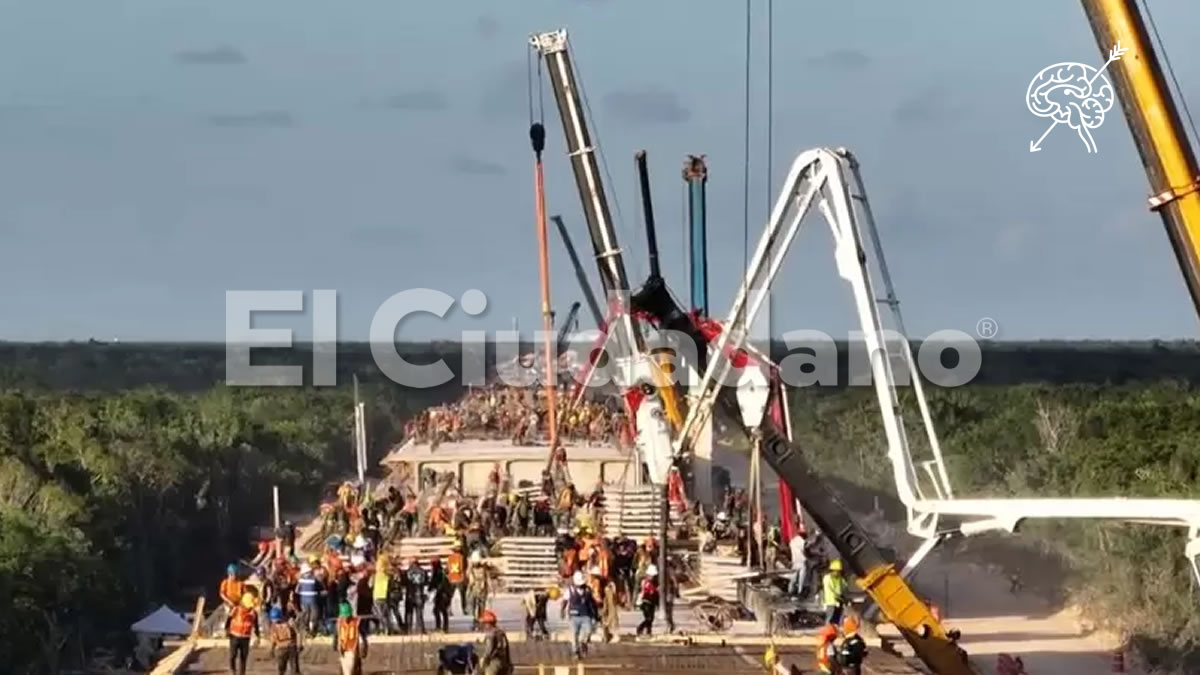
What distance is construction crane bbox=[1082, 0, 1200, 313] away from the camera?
2130 centimetres

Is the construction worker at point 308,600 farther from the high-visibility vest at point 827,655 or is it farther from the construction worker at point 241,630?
the high-visibility vest at point 827,655

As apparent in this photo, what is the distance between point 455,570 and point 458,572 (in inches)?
2.2

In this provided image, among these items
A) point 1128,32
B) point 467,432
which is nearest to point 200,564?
point 467,432

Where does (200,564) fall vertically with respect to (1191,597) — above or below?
above

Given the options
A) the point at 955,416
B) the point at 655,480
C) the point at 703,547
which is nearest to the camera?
the point at 703,547

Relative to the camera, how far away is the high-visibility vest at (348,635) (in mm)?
27188

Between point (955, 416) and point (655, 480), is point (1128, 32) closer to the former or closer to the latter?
point (655, 480)

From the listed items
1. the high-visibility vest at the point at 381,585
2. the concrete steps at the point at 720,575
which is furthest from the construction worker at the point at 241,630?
the concrete steps at the point at 720,575

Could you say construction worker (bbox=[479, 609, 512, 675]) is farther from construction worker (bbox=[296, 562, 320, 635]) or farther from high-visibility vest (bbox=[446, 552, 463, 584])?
high-visibility vest (bbox=[446, 552, 463, 584])

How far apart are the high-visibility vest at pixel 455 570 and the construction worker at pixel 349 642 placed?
4638 mm

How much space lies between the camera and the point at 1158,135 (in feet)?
70.3

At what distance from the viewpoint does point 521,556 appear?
37.9m

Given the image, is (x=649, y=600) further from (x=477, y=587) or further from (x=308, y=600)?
(x=308, y=600)

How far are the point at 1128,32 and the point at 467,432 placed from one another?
47.6 metres
